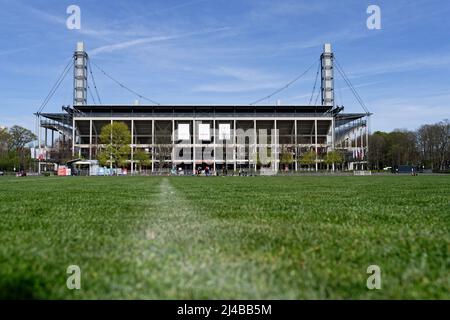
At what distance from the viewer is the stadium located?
9181cm

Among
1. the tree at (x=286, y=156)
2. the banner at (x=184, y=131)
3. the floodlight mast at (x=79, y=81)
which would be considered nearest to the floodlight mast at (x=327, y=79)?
the tree at (x=286, y=156)

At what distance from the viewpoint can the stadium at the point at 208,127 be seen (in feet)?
301

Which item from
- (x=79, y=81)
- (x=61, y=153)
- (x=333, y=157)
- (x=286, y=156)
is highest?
→ (x=79, y=81)

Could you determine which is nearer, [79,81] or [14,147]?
[14,147]

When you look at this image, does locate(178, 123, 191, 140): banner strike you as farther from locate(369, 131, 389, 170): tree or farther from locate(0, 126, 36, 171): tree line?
locate(369, 131, 389, 170): tree

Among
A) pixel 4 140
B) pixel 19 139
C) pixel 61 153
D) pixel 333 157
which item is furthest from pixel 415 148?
pixel 4 140

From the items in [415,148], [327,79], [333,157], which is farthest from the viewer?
[327,79]

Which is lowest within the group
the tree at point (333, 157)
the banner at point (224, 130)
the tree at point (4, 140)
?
the tree at point (333, 157)

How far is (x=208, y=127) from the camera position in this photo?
3666 inches

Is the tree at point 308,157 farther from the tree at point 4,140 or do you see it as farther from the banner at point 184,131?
the tree at point 4,140

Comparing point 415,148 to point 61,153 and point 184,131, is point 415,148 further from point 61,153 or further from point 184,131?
point 61,153

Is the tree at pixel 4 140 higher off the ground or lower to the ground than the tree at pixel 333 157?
higher
